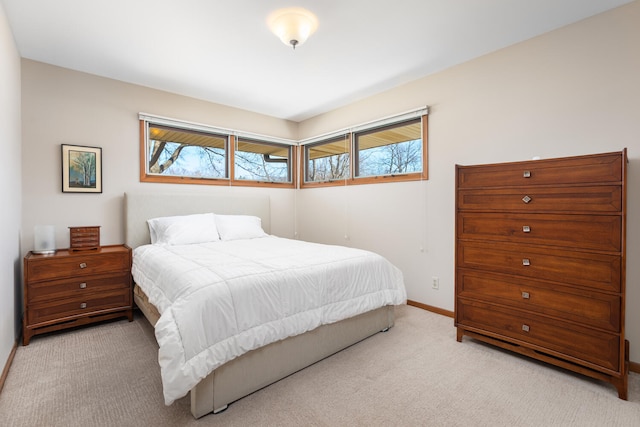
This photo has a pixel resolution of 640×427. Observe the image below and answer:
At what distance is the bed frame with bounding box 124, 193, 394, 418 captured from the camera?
1.60 metres

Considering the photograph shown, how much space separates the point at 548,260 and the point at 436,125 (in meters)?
→ 1.68

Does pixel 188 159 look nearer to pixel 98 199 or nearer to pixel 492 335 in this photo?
pixel 98 199

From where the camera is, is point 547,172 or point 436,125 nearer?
point 547,172

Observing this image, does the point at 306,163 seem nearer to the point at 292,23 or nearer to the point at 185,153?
the point at 185,153

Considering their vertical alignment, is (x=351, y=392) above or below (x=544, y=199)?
below

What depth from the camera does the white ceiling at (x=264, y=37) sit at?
2.08 metres

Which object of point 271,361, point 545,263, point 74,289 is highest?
point 545,263

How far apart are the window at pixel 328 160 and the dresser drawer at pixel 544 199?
6.47 feet

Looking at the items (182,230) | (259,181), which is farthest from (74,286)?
(259,181)

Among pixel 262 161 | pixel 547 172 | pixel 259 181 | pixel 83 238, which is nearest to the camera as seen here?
pixel 547 172

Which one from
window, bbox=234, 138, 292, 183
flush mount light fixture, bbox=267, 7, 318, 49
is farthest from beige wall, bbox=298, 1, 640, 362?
Result: flush mount light fixture, bbox=267, 7, 318, 49

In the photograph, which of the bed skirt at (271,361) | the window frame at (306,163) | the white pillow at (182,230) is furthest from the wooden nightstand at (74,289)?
the window frame at (306,163)

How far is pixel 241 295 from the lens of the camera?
5.61 feet

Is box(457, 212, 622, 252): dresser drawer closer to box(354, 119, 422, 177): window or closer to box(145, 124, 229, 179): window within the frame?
box(354, 119, 422, 177): window
